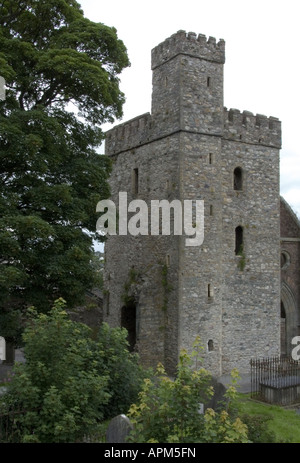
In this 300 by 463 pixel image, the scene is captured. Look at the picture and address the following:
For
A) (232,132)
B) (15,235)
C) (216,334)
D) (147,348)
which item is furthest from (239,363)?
(15,235)

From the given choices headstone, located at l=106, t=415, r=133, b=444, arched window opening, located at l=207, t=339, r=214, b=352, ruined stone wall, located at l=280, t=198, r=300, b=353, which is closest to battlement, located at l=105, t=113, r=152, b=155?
ruined stone wall, located at l=280, t=198, r=300, b=353

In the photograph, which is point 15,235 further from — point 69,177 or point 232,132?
point 232,132

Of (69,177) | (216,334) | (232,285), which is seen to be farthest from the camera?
(232,285)

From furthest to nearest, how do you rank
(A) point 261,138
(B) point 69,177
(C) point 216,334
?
(A) point 261,138, (C) point 216,334, (B) point 69,177

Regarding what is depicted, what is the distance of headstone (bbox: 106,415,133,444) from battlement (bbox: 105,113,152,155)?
47.9 ft

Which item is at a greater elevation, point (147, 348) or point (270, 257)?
point (270, 257)

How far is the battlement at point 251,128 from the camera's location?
20.6m

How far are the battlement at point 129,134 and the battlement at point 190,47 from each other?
247 cm

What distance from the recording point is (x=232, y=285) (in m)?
20.2

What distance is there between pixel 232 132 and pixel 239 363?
9.47 meters

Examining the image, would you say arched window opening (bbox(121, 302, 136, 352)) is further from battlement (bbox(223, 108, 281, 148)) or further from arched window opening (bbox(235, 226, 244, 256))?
battlement (bbox(223, 108, 281, 148))

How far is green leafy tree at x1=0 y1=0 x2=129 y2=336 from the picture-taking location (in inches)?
517
